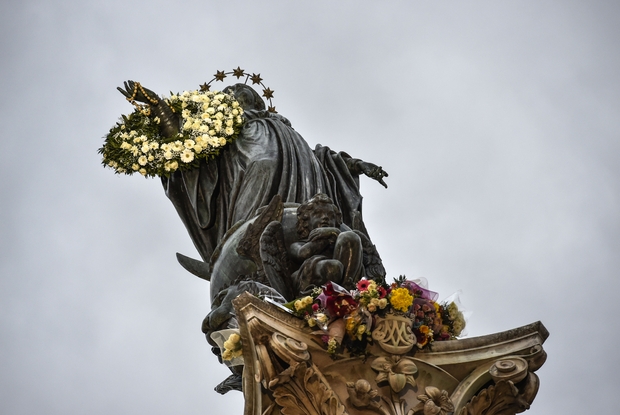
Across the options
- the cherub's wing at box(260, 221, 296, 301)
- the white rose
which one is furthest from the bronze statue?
the cherub's wing at box(260, 221, 296, 301)

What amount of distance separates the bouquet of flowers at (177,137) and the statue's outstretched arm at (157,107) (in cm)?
7

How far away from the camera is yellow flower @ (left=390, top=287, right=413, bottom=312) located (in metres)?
9.16

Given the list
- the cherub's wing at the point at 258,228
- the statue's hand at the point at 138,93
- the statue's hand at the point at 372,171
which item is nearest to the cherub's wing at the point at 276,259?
the cherub's wing at the point at 258,228

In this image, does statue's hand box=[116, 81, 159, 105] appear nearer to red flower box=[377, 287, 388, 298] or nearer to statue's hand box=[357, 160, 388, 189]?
statue's hand box=[357, 160, 388, 189]

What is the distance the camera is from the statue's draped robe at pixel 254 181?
12492mm

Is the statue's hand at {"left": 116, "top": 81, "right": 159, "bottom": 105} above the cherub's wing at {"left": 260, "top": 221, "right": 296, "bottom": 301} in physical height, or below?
above

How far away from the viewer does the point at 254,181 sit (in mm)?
12547

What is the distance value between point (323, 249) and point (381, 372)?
6.73 feet

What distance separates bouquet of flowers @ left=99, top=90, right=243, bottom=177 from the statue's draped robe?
231 millimetres

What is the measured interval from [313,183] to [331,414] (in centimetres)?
438

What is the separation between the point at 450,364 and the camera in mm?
9266

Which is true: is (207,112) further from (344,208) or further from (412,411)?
(412,411)

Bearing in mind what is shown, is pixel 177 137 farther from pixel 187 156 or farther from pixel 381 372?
pixel 381 372

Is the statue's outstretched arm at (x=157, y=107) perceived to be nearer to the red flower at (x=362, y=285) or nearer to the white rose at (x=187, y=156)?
the white rose at (x=187, y=156)
